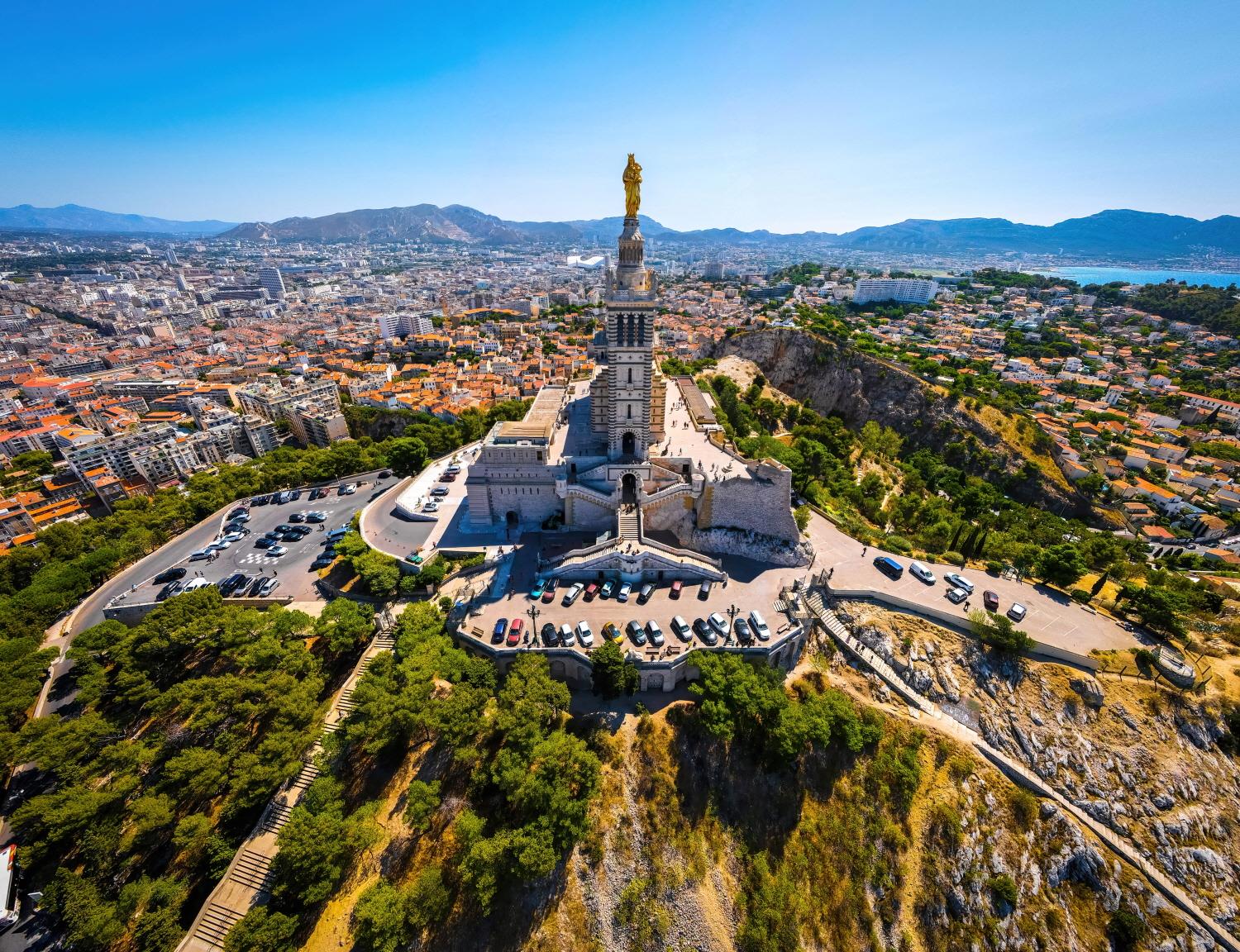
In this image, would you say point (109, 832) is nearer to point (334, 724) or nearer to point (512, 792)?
point (334, 724)

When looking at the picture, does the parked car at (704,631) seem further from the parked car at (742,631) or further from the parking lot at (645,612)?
the parked car at (742,631)

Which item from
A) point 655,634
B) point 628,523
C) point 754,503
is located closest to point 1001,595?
point 754,503

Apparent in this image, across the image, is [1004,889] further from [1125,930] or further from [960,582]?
[960,582]

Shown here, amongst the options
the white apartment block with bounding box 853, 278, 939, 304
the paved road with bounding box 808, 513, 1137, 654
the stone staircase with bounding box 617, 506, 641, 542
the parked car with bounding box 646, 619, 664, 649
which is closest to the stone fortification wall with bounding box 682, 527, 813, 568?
the paved road with bounding box 808, 513, 1137, 654

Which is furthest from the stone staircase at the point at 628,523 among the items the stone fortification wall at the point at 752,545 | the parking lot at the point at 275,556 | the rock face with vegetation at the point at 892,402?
the rock face with vegetation at the point at 892,402

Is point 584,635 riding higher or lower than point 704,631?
higher

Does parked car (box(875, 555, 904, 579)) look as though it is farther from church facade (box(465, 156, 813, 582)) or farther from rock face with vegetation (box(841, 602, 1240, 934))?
church facade (box(465, 156, 813, 582))

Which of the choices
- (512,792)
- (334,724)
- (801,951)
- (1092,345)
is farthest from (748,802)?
(1092,345)
